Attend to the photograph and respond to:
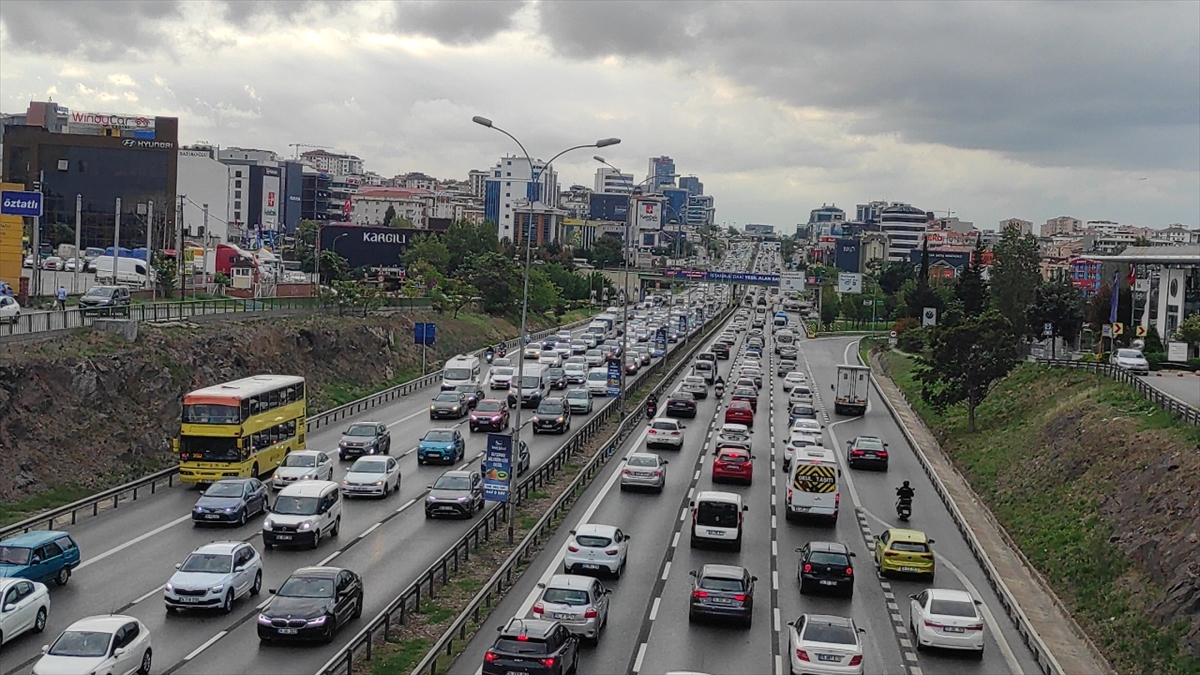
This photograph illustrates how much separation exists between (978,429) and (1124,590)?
29605mm

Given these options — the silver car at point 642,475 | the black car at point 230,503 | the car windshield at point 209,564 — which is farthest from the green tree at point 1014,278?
the car windshield at point 209,564

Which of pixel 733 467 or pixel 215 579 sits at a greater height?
pixel 215 579

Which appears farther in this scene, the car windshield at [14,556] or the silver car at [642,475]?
the silver car at [642,475]

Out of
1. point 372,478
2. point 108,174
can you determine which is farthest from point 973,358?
point 108,174

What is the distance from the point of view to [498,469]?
106ft

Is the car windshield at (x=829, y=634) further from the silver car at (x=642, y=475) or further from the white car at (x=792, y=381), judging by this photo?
the white car at (x=792, y=381)

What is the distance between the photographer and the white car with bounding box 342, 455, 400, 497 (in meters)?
38.0

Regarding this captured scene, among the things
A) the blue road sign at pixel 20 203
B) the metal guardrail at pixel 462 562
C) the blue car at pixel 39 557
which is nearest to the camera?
the metal guardrail at pixel 462 562

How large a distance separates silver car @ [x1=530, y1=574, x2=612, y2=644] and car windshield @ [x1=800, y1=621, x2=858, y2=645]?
4.14m

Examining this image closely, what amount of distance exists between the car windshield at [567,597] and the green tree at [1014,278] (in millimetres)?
78619

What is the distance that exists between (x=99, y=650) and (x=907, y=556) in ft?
62.8

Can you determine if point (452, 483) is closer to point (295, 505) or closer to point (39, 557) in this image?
point (295, 505)

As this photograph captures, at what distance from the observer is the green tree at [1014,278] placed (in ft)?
320

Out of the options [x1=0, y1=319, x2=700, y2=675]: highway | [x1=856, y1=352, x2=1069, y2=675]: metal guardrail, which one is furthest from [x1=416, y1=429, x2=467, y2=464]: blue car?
[x1=856, y1=352, x2=1069, y2=675]: metal guardrail
